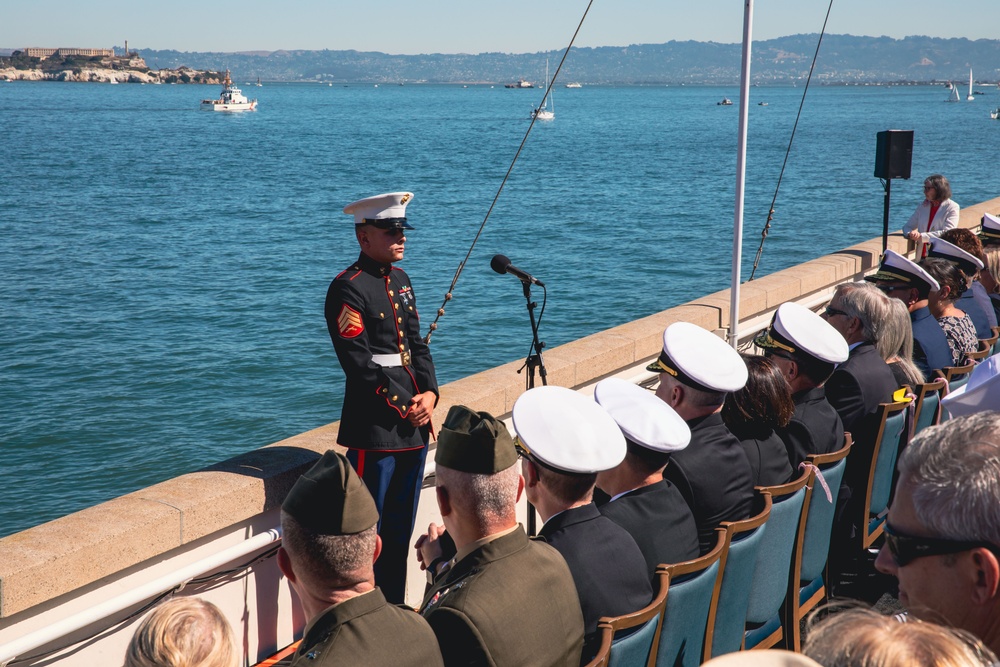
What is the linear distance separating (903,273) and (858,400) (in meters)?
1.19

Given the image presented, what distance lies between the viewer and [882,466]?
4.35m

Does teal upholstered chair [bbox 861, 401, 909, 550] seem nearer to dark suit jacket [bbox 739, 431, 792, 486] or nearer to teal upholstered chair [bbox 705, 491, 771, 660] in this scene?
dark suit jacket [bbox 739, 431, 792, 486]

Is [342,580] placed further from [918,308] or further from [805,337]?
[918,308]

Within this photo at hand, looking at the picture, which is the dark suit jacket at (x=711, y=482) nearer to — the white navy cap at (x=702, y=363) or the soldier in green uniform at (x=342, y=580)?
the white navy cap at (x=702, y=363)

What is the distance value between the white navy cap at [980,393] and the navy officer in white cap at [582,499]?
900mm

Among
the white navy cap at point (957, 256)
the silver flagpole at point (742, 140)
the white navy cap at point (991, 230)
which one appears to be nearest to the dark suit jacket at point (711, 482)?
the silver flagpole at point (742, 140)

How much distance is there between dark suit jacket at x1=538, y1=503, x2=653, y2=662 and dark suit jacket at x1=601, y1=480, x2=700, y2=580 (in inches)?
6.2

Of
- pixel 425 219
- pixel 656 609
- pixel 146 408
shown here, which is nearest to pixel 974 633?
pixel 656 609

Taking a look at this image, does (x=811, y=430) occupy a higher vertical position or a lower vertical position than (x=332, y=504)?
lower

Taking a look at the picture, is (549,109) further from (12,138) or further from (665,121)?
(12,138)

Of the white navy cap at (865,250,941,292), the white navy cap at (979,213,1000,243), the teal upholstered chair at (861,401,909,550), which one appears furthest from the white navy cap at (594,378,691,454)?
the white navy cap at (979,213,1000,243)

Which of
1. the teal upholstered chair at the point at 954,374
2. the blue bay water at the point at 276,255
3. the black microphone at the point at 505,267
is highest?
the black microphone at the point at 505,267

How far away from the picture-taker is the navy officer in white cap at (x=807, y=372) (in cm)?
393

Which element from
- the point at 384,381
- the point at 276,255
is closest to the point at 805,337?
the point at 384,381
